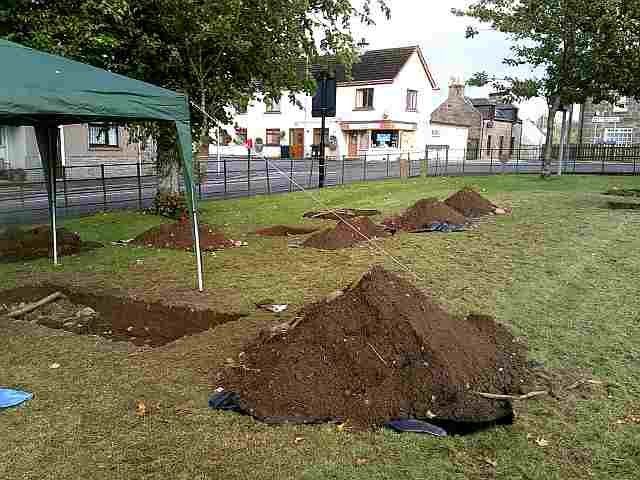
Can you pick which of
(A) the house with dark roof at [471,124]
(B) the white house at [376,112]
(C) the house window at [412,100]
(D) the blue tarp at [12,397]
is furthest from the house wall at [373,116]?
(D) the blue tarp at [12,397]

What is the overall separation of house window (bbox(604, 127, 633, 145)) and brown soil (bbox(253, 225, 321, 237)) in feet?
191

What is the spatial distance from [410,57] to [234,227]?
118ft

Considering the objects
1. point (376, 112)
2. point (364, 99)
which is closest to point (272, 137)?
point (364, 99)

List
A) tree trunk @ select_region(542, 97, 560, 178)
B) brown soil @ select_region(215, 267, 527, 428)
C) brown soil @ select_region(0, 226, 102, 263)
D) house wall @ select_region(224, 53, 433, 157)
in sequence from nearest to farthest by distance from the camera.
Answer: brown soil @ select_region(215, 267, 527, 428), brown soil @ select_region(0, 226, 102, 263), tree trunk @ select_region(542, 97, 560, 178), house wall @ select_region(224, 53, 433, 157)

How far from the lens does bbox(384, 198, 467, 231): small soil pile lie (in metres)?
11.7

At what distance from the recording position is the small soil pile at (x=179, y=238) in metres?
9.78

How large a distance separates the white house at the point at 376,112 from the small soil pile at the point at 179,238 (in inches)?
1352

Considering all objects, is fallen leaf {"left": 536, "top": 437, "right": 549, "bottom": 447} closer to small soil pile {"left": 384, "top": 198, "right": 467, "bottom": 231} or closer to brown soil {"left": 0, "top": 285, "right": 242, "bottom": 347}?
brown soil {"left": 0, "top": 285, "right": 242, "bottom": 347}

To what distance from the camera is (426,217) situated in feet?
38.8

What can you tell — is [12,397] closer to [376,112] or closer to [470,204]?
Result: [470,204]

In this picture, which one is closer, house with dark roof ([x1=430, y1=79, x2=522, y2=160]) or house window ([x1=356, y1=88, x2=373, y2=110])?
house window ([x1=356, y1=88, x2=373, y2=110])

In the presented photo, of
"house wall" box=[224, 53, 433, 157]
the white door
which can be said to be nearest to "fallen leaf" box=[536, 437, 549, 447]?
the white door

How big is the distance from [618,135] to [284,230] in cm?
5973

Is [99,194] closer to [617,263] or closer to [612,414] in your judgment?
[617,263]
